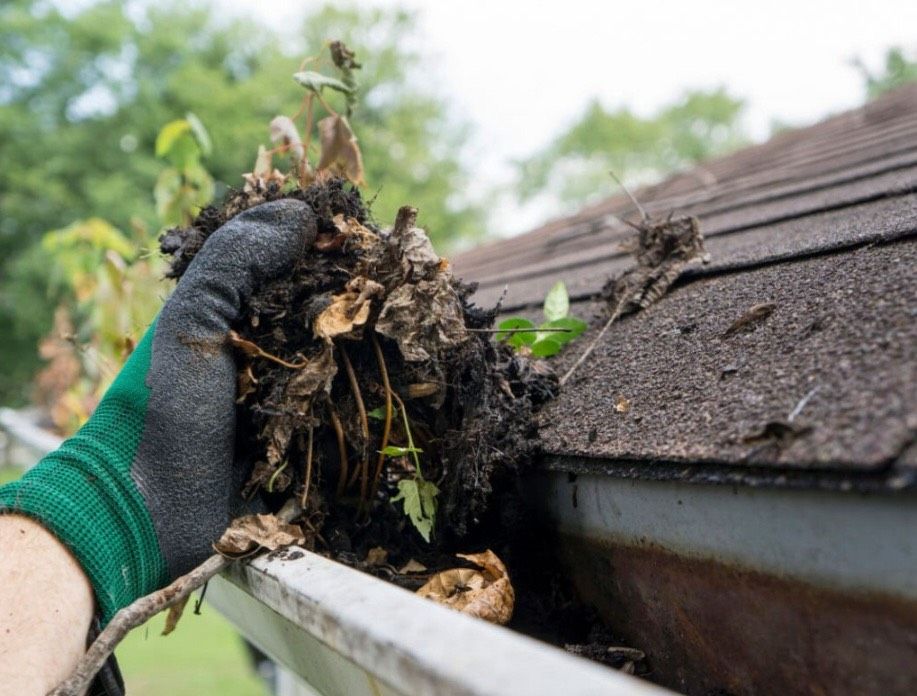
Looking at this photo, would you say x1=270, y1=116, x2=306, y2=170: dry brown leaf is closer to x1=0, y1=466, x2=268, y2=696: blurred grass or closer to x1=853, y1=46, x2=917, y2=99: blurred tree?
x1=0, y1=466, x2=268, y2=696: blurred grass

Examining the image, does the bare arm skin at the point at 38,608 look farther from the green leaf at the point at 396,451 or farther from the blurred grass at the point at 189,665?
the blurred grass at the point at 189,665

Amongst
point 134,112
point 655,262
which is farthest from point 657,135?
point 655,262

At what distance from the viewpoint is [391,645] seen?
1.91ft

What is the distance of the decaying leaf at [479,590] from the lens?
91 cm

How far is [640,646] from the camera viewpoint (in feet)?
2.96

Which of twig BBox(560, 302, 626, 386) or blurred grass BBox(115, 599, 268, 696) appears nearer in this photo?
twig BBox(560, 302, 626, 386)

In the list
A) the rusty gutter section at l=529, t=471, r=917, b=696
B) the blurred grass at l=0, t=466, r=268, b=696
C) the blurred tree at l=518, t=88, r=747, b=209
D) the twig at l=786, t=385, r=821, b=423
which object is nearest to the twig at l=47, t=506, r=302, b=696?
the rusty gutter section at l=529, t=471, r=917, b=696

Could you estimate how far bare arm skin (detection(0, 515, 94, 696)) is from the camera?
85 centimetres

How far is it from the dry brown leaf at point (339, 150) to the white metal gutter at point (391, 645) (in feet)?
2.57

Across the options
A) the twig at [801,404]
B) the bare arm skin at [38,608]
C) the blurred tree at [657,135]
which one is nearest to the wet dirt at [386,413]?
the bare arm skin at [38,608]

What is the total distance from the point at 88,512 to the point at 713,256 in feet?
4.06

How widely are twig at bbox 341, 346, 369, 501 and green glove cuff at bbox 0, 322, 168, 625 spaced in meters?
0.28

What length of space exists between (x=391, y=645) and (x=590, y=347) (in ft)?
2.57

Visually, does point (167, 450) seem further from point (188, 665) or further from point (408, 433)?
point (188, 665)
